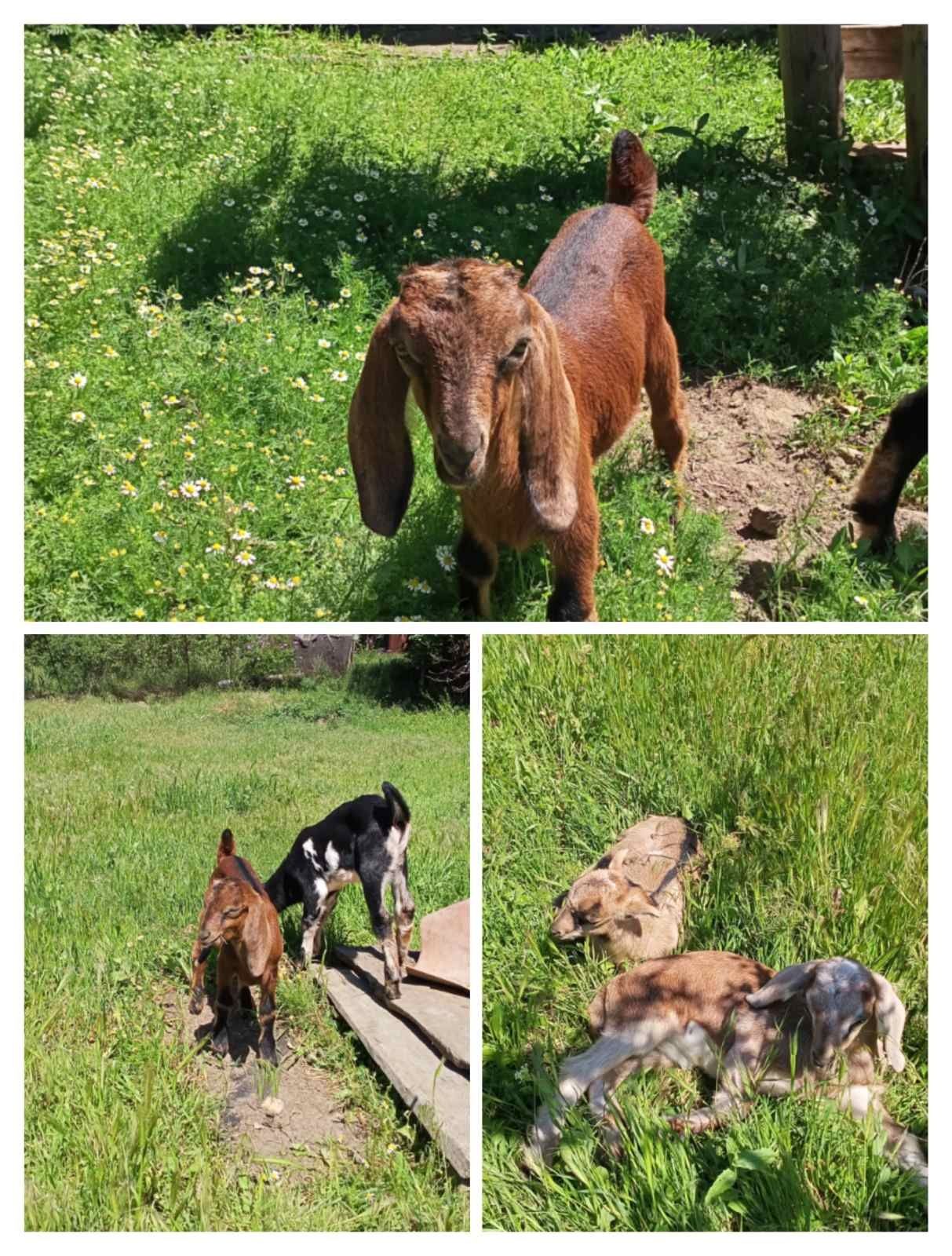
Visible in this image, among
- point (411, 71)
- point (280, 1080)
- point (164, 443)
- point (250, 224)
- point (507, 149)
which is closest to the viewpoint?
point (280, 1080)

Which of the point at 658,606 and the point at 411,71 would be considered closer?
the point at 658,606

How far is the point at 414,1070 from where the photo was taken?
2.86 meters

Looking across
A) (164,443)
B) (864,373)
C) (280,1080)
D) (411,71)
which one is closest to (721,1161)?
(280,1080)

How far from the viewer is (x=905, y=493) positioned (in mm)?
4672

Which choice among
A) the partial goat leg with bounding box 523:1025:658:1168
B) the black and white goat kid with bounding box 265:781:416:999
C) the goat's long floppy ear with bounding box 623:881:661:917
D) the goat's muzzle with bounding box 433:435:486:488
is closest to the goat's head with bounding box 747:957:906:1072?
the partial goat leg with bounding box 523:1025:658:1168

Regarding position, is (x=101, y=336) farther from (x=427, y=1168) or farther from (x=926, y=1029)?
(x=926, y=1029)

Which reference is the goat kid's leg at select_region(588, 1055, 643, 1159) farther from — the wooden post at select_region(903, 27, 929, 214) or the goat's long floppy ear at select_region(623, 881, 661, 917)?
the wooden post at select_region(903, 27, 929, 214)

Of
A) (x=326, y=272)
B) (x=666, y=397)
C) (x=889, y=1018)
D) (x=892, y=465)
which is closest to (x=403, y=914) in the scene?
(x=889, y=1018)

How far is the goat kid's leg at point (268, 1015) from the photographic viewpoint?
117 inches

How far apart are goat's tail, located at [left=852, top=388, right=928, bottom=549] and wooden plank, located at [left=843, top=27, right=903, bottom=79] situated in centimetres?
343

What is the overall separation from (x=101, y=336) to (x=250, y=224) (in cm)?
128

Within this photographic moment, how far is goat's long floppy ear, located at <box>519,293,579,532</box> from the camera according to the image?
308 cm

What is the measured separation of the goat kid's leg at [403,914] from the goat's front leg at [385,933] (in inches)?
0.6

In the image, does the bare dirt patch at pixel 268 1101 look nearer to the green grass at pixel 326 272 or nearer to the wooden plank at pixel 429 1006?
the wooden plank at pixel 429 1006
